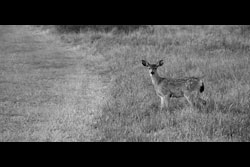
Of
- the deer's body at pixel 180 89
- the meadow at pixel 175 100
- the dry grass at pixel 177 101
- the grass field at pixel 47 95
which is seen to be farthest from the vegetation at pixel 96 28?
the deer's body at pixel 180 89

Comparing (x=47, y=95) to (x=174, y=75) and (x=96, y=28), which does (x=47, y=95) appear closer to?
(x=174, y=75)

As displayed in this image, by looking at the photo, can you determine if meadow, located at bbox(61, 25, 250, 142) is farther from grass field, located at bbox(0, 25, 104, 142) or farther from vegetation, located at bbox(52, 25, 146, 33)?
vegetation, located at bbox(52, 25, 146, 33)

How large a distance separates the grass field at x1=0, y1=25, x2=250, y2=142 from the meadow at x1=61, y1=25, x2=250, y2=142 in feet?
0.08

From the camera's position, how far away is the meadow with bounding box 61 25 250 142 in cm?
838

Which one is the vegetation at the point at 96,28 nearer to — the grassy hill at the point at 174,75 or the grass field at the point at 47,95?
the grassy hill at the point at 174,75

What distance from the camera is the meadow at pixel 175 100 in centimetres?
838

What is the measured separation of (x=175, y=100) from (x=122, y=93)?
5.30 ft

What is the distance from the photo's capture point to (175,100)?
11.3 metres

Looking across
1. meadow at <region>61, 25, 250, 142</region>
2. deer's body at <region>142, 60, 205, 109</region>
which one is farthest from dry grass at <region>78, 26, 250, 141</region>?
deer's body at <region>142, 60, 205, 109</region>

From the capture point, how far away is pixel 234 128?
27.6 feet
